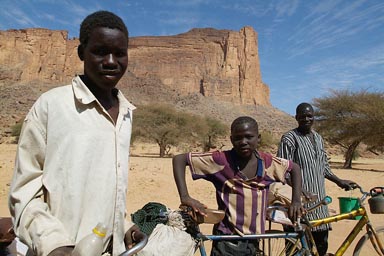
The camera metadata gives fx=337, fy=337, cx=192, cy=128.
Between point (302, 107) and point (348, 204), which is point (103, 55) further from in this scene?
point (348, 204)

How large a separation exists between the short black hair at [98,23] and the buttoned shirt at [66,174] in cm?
19

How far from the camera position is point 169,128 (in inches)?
1234

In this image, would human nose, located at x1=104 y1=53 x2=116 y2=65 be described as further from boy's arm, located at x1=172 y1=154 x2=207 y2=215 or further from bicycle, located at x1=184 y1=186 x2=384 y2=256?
bicycle, located at x1=184 y1=186 x2=384 y2=256

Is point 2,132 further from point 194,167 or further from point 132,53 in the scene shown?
point 132,53

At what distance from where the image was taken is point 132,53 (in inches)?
4151

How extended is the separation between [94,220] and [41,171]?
0.83 feet

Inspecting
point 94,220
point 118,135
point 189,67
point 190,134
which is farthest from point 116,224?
point 189,67

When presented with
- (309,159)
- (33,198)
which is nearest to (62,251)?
(33,198)

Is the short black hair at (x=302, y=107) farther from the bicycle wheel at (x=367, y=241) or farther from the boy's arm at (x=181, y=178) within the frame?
the boy's arm at (x=181, y=178)

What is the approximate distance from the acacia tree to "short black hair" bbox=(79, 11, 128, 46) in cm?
2504

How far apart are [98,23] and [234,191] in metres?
1.64

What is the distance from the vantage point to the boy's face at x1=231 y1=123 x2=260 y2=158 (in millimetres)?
2557

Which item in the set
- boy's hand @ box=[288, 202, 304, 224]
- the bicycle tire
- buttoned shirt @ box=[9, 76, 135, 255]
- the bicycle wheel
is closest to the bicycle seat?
boy's hand @ box=[288, 202, 304, 224]

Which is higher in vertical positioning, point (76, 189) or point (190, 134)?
point (190, 134)
